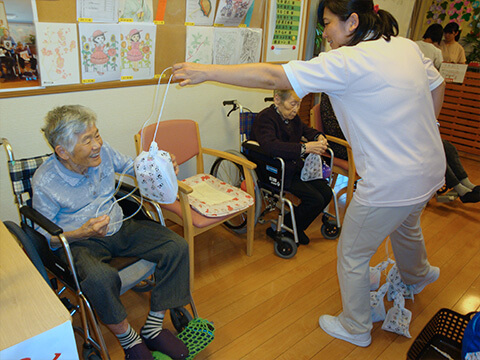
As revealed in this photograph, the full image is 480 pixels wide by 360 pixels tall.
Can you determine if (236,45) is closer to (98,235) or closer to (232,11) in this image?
(232,11)

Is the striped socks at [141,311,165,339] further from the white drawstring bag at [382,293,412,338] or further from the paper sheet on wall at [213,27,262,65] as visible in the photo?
the paper sheet on wall at [213,27,262,65]

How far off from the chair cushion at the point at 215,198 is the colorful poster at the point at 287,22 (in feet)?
4.44

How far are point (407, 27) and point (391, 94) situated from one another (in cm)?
418

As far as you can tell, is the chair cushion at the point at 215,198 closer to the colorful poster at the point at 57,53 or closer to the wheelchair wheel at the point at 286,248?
the wheelchair wheel at the point at 286,248

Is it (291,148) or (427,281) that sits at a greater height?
(291,148)

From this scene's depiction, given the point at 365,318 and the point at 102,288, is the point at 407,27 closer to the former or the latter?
the point at 365,318

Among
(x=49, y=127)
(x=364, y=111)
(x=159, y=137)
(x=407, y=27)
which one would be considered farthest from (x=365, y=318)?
(x=407, y=27)

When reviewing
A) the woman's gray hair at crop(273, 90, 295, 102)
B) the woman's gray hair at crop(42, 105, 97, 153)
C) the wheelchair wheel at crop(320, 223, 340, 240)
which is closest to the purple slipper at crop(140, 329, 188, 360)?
the woman's gray hair at crop(42, 105, 97, 153)

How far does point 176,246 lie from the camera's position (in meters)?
1.66

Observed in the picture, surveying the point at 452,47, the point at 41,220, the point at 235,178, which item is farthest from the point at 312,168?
the point at 452,47

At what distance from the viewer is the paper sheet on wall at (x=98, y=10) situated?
6.37ft

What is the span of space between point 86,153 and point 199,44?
1300mm

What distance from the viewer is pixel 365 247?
164 cm

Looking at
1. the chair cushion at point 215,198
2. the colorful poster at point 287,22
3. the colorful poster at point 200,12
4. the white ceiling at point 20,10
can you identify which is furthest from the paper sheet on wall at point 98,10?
the colorful poster at point 287,22
